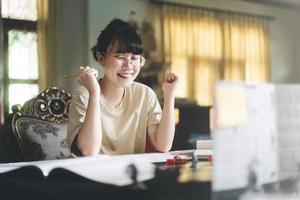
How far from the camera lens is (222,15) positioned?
234cm

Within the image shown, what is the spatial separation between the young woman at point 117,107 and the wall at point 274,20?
0.68 m

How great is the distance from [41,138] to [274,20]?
1.29m

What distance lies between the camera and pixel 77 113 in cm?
85

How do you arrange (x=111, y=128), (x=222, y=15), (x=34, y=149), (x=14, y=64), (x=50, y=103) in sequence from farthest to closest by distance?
(x=222, y=15) < (x=14, y=64) < (x=50, y=103) < (x=34, y=149) < (x=111, y=128)

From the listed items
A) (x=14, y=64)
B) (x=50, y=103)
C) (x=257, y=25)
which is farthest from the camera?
(x=257, y=25)

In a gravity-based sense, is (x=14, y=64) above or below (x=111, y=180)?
above

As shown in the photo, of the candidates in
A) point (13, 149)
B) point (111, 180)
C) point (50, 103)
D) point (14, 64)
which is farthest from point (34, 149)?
point (111, 180)

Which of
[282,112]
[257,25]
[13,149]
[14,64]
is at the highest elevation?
[257,25]

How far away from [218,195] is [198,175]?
0.05m

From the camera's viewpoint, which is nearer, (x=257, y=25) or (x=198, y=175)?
(x=198, y=175)

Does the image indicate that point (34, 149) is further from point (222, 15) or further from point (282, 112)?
point (222, 15)

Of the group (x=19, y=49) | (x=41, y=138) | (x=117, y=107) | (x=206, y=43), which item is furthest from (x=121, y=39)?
(x=206, y=43)

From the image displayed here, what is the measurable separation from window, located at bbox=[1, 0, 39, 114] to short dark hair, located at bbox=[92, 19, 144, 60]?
839 millimetres

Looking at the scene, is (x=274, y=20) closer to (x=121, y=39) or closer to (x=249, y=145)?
(x=121, y=39)
